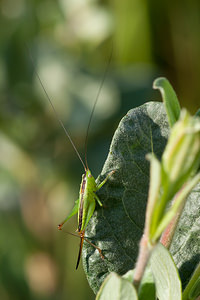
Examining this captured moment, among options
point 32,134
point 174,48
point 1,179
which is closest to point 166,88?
point 32,134

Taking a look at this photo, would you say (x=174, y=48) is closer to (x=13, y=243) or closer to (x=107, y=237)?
Answer: (x=13, y=243)

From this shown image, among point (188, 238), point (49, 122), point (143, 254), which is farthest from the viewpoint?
point (49, 122)

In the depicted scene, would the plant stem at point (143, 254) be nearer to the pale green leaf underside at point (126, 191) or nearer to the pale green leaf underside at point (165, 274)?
the pale green leaf underside at point (165, 274)

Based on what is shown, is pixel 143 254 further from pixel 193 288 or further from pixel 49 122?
pixel 49 122

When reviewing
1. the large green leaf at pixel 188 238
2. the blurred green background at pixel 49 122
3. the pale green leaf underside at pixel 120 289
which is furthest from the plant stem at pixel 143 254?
the blurred green background at pixel 49 122

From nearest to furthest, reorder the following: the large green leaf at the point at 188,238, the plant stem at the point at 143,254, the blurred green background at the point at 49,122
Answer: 1. the plant stem at the point at 143,254
2. the large green leaf at the point at 188,238
3. the blurred green background at the point at 49,122

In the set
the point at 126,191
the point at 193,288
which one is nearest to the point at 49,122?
the point at 126,191
